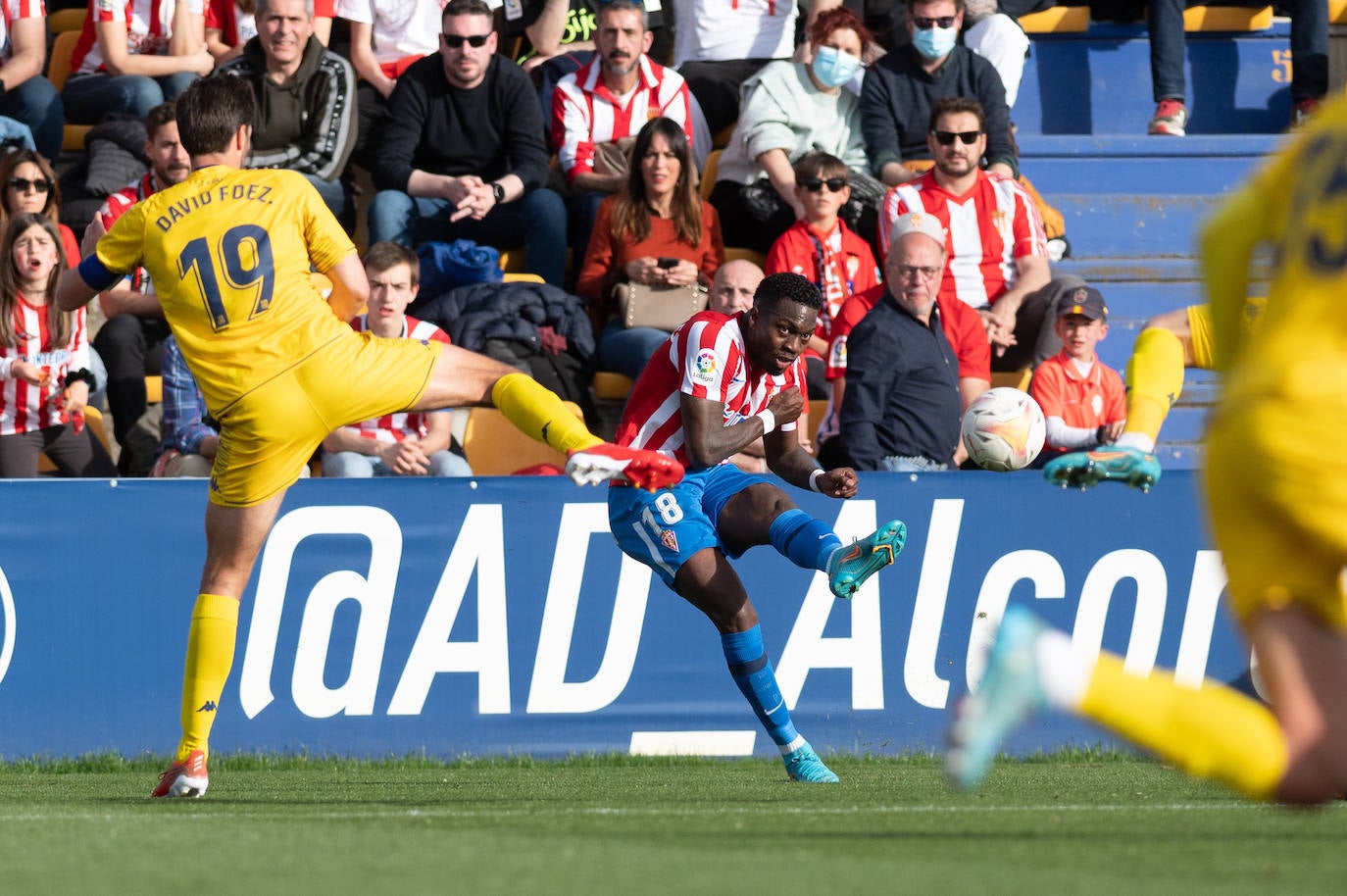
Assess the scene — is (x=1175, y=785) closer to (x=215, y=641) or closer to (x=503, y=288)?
(x=215, y=641)

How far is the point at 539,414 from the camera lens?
6.31m

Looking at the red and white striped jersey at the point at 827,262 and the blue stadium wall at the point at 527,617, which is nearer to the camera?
the blue stadium wall at the point at 527,617

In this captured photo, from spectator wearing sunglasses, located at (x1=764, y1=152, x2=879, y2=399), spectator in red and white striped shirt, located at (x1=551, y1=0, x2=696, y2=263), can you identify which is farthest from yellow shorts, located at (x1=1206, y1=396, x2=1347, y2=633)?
spectator in red and white striped shirt, located at (x1=551, y1=0, x2=696, y2=263)

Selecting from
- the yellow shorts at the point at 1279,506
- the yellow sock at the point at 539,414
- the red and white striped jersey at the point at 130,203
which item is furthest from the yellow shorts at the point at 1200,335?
the red and white striped jersey at the point at 130,203

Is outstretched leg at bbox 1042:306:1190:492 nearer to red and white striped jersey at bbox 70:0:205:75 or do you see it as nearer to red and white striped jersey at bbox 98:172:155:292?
red and white striped jersey at bbox 98:172:155:292

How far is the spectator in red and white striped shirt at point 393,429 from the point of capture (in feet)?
32.2

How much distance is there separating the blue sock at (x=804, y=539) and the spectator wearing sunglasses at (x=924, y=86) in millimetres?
5030

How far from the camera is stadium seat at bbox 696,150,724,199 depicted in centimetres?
1225

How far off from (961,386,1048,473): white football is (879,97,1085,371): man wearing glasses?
1663 millimetres

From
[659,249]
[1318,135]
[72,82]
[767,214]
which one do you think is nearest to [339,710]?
[659,249]

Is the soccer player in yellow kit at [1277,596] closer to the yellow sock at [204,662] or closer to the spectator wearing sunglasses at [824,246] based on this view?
the yellow sock at [204,662]

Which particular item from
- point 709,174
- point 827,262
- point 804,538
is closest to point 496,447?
point 827,262

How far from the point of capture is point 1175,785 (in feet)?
A: 23.1

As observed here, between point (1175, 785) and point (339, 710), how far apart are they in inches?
162
